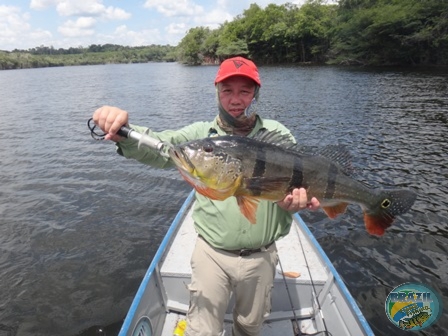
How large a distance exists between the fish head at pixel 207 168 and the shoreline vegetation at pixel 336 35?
53.7 m

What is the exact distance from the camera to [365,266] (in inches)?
323

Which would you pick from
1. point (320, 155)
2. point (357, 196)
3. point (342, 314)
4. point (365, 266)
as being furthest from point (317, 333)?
point (365, 266)

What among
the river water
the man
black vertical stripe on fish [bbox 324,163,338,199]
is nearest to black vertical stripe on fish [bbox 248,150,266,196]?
the man

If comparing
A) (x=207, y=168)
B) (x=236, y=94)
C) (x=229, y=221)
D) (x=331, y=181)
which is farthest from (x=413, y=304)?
(x=236, y=94)

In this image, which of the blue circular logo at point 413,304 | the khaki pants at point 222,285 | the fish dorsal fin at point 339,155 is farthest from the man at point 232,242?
the blue circular logo at point 413,304

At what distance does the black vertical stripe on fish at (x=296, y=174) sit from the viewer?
322 centimetres

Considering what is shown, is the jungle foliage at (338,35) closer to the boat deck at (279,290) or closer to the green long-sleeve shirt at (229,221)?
the boat deck at (279,290)

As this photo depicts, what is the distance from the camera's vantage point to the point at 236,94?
150 inches

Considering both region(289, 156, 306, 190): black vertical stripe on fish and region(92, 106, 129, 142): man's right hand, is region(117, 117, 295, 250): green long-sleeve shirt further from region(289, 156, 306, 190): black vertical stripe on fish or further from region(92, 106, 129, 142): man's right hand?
region(289, 156, 306, 190): black vertical stripe on fish

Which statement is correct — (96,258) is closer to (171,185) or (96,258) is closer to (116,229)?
(116,229)

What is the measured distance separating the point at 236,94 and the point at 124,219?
26.9ft

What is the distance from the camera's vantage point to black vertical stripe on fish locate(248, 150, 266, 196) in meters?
3.03

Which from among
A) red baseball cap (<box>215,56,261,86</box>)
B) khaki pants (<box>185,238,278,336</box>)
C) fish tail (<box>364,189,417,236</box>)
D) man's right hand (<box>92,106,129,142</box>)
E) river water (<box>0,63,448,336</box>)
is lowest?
river water (<box>0,63,448,336</box>)

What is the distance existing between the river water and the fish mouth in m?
5.38
